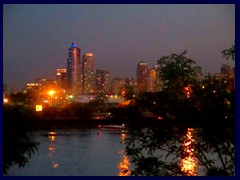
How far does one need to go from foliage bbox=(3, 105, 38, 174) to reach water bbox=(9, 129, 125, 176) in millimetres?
7175

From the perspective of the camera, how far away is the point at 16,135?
2.29 meters

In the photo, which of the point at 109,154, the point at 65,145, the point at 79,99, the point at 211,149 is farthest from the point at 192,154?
the point at 65,145

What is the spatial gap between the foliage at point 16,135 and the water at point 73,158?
7.18 meters

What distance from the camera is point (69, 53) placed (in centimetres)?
521

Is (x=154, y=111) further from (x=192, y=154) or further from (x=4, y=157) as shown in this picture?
(x=4, y=157)

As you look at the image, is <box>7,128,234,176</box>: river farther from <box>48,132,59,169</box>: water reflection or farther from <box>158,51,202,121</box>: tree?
<box>158,51,202,121</box>: tree

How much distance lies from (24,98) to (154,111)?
980 mm

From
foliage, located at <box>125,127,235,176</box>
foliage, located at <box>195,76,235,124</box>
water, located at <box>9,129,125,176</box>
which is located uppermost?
foliage, located at <box>195,76,235,124</box>

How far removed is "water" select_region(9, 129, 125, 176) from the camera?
423 inches

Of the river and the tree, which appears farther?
the river

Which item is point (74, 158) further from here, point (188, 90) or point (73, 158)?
point (188, 90)

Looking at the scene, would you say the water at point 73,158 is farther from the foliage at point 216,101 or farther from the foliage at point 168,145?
the foliage at point 216,101

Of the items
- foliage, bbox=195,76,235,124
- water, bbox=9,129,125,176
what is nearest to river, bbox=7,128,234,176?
water, bbox=9,129,125,176

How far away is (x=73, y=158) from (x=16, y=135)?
10373 mm
